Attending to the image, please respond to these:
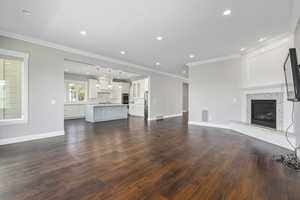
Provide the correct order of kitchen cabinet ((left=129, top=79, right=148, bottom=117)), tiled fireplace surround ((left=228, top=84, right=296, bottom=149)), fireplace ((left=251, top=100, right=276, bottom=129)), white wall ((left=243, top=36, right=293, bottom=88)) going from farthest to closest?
kitchen cabinet ((left=129, top=79, right=148, bottom=117)) → fireplace ((left=251, top=100, right=276, bottom=129)) → white wall ((left=243, top=36, right=293, bottom=88)) → tiled fireplace surround ((left=228, top=84, right=296, bottom=149))

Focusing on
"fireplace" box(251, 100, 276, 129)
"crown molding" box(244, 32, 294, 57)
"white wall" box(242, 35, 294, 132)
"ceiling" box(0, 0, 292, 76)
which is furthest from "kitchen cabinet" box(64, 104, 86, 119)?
"crown molding" box(244, 32, 294, 57)

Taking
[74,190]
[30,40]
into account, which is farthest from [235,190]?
[30,40]

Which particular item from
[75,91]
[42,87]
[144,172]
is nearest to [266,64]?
A: [144,172]

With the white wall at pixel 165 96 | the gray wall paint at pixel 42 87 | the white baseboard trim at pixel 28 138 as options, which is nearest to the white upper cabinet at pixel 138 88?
the white wall at pixel 165 96

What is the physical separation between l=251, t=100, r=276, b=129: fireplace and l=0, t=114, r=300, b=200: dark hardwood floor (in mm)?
1138

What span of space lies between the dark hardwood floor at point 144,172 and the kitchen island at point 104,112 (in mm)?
3579

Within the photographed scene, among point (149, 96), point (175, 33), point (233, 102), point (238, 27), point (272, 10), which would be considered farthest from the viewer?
point (149, 96)

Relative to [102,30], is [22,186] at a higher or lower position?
lower

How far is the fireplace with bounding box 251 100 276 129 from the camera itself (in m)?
4.22

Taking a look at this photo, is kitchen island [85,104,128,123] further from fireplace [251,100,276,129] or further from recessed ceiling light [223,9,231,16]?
fireplace [251,100,276,129]

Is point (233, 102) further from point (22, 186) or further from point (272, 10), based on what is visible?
point (22, 186)

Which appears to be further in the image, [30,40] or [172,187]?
[30,40]

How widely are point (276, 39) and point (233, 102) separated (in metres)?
2.47

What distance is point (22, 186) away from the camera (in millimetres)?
1871
